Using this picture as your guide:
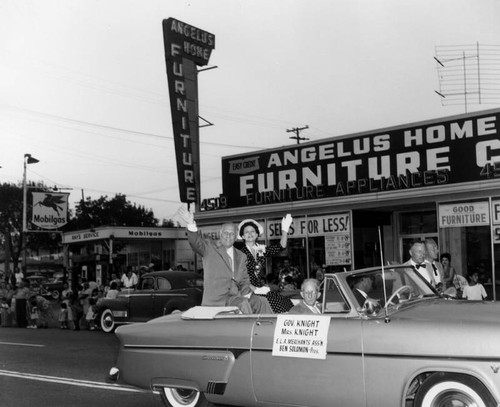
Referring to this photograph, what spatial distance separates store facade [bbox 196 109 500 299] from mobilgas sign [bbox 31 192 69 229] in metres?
16.5

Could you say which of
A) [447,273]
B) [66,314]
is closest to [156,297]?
[66,314]

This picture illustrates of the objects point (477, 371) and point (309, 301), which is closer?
point (477, 371)

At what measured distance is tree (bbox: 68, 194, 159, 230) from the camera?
6869cm

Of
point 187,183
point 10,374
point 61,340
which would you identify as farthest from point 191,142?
point 10,374

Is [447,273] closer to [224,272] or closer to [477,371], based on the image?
[224,272]

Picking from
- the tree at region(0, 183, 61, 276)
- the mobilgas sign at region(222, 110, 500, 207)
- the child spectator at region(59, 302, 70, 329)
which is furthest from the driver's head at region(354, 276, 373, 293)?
the tree at region(0, 183, 61, 276)

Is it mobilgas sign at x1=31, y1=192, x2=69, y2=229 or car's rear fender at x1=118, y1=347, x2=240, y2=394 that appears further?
mobilgas sign at x1=31, y1=192, x2=69, y2=229

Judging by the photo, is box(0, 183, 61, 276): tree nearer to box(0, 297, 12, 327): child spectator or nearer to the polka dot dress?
box(0, 297, 12, 327): child spectator

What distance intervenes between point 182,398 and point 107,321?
36.1 feet

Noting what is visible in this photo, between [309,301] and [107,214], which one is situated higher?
[107,214]

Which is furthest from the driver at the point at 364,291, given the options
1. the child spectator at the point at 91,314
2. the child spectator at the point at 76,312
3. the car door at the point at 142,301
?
the child spectator at the point at 76,312

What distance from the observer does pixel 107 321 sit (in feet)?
55.8

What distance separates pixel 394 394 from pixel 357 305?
2.56ft

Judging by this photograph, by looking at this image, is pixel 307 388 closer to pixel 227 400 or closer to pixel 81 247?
pixel 227 400
